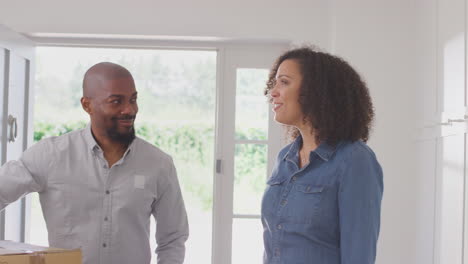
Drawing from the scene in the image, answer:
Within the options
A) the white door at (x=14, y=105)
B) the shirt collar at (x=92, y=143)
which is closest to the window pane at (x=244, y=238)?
the white door at (x=14, y=105)

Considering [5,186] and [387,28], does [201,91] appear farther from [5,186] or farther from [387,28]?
[5,186]

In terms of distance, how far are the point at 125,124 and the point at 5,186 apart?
1.31 feet

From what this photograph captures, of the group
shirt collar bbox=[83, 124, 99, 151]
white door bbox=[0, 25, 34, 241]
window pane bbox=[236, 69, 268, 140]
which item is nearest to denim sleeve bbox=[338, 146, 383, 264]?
shirt collar bbox=[83, 124, 99, 151]

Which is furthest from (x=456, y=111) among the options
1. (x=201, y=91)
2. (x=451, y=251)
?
(x=201, y=91)

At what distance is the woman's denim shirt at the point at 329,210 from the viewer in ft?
5.49

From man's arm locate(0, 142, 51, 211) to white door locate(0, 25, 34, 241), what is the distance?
1808 mm

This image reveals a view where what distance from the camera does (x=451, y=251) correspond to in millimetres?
2910

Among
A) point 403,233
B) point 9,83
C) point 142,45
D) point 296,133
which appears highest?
point 142,45

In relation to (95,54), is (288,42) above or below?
below

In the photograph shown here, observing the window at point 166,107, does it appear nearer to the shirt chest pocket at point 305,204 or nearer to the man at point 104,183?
the man at point 104,183

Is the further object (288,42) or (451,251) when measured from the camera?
(288,42)

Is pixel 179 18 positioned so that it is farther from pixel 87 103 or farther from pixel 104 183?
pixel 104 183

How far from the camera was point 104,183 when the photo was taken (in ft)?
6.79

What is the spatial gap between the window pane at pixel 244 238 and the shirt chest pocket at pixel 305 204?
2774 millimetres
